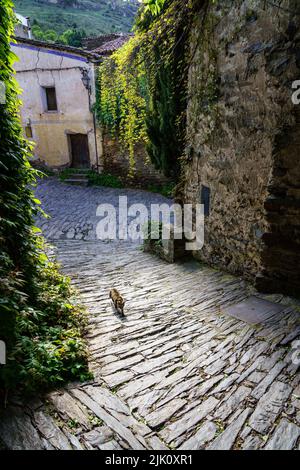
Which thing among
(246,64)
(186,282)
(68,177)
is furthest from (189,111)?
(68,177)

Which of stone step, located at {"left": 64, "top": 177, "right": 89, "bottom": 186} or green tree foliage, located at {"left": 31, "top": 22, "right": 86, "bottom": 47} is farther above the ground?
green tree foliage, located at {"left": 31, "top": 22, "right": 86, "bottom": 47}

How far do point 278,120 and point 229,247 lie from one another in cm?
202

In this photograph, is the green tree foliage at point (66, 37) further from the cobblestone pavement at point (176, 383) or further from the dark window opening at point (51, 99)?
the cobblestone pavement at point (176, 383)

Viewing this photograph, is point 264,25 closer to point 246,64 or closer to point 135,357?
point 246,64

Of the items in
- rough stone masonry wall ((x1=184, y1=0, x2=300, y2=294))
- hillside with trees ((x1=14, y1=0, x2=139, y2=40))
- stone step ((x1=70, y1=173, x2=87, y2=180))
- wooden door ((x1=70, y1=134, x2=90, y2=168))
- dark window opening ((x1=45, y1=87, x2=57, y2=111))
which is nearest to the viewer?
rough stone masonry wall ((x1=184, y1=0, x2=300, y2=294))

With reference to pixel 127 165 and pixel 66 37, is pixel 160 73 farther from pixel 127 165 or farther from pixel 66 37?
pixel 66 37

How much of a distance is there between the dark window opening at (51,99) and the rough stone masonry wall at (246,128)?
36.6ft

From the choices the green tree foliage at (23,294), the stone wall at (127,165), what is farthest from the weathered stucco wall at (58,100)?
the green tree foliage at (23,294)

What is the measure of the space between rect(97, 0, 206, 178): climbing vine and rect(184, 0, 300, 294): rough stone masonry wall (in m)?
0.47

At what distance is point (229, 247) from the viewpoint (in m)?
4.82

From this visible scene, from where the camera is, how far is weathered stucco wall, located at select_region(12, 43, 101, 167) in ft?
43.8

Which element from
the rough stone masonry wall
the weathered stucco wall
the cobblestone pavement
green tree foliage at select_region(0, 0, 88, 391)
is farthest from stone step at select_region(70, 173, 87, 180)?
green tree foliage at select_region(0, 0, 88, 391)

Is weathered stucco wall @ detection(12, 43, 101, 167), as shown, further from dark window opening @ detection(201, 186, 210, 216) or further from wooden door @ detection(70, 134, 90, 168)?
dark window opening @ detection(201, 186, 210, 216)

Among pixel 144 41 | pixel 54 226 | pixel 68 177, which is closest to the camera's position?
pixel 144 41
